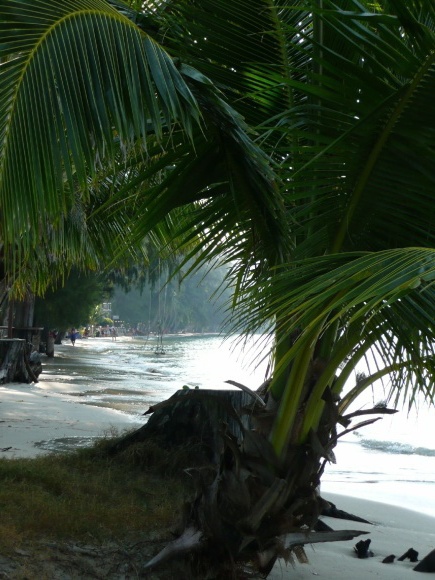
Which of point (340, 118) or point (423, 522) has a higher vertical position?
point (340, 118)

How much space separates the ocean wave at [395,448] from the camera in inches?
520

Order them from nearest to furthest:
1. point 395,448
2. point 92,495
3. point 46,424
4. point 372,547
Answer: point 92,495, point 372,547, point 46,424, point 395,448

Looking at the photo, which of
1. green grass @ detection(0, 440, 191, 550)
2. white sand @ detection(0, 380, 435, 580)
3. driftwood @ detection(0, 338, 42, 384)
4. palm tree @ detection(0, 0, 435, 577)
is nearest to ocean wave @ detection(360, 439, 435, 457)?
white sand @ detection(0, 380, 435, 580)

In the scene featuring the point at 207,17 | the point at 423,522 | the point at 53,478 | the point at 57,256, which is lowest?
the point at 423,522

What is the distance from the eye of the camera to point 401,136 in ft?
10.9

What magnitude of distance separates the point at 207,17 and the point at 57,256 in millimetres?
4723

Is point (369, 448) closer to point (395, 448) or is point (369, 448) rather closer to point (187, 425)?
point (395, 448)

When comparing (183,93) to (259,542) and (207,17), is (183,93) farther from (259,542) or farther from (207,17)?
(259,542)

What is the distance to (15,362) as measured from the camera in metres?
16.8

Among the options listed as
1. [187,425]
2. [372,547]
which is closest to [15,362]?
[187,425]

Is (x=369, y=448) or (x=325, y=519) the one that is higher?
(x=325, y=519)

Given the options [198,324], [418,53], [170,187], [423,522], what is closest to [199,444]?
[423,522]

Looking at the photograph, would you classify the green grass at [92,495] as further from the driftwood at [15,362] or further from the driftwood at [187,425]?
Answer: the driftwood at [15,362]

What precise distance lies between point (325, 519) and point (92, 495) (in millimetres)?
2017
